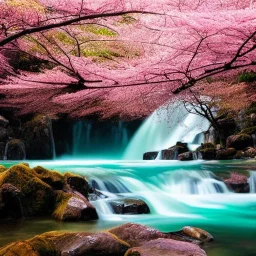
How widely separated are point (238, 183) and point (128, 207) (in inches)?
152

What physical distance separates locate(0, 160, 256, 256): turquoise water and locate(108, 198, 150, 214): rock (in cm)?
16

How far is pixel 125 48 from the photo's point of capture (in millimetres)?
3977

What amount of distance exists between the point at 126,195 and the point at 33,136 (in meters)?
11.5

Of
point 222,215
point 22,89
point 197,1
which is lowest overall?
point 222,215

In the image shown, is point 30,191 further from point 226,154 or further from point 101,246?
point 226,154

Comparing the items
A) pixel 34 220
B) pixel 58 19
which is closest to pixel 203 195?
pixel 34 220

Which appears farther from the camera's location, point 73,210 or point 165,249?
point 73,210

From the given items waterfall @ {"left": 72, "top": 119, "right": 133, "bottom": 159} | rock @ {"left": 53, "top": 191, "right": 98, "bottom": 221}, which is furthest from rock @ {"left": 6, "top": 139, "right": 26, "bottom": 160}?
rock @ {"left": 53, "top": 191, "right": 98, "bottom": 221}

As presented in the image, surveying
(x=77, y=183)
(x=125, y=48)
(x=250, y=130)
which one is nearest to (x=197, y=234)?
(x=125, y=48)

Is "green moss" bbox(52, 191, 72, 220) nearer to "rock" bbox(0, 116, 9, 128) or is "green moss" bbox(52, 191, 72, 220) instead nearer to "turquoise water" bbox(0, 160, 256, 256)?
"turquoise water" bbox(0, 160, 256, 256)

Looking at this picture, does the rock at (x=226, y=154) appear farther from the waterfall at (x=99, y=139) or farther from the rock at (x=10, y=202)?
the rock at (x=10, y=202)

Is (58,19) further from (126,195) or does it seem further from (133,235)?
(126,195)

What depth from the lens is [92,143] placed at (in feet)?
71.5

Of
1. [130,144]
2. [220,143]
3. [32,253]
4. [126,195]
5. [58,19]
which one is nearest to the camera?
[58,19]
